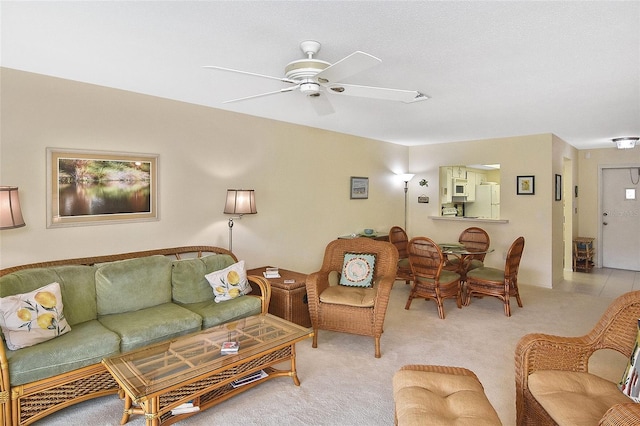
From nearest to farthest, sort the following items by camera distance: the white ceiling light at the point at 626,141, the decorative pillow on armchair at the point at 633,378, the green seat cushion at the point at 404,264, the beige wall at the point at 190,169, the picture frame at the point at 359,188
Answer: the decorative pillow on armchair at the point at 633,378 < the beige wall at the point at 190,169 < the green seat cushion at the point at 404,264 < the white ceiling light at the point at 626,141 < the picture frame at the point at 359,188

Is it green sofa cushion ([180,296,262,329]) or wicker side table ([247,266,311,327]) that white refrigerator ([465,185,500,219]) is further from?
green sofa cushion ([180,296,262,329])

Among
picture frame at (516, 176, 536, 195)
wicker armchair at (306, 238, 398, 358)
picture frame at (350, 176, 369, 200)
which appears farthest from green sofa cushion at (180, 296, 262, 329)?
picture frame at (516, 176, 536, 195)

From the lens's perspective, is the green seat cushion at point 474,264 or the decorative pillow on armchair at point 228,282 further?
the green seat cushion at point 474,264

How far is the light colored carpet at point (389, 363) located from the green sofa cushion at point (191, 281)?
981 millimetres

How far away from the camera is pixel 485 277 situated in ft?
15.4

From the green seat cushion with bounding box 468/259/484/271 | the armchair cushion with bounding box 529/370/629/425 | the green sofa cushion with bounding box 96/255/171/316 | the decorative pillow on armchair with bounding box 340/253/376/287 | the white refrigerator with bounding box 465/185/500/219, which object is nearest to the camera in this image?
the armchair cushion with bounding box 529/370/629/425

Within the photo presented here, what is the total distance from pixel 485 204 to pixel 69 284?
25.7 ft

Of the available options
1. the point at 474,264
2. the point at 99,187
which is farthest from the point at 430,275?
the point at 99,187

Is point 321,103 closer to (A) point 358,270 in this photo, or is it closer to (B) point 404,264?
(A) point 358,270

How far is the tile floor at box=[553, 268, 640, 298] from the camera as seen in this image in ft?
18.8

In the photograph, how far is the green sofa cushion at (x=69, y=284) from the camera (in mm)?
2676

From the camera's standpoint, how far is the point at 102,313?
3.04m

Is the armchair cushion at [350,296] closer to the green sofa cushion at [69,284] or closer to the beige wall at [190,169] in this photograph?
the beige wall at [190,169]

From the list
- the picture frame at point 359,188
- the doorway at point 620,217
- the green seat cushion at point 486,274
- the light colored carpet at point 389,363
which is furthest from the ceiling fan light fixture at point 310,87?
the doorway at point 620,217
